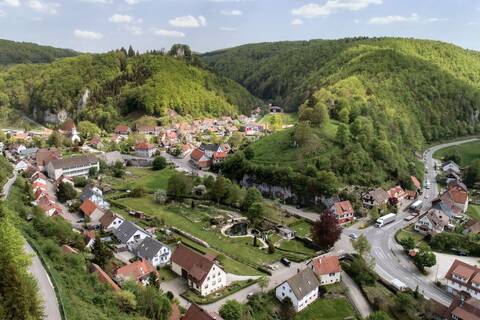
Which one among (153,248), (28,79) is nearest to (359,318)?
(153,248)

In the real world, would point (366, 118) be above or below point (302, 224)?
above

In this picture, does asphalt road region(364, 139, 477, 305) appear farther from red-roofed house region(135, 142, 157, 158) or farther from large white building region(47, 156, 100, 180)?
red-roofed house region(135, 142, 157, 158)

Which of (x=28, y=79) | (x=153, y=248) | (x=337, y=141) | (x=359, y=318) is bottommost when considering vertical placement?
(x=359, y=318)

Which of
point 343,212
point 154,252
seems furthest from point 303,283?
point 343,212

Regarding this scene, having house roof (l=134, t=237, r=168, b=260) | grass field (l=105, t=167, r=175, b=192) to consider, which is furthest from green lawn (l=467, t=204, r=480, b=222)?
grass field (l=105, t=167, r=175, b=192)

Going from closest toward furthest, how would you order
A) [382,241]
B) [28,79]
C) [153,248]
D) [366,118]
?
[153,248] < [382,241] < [366,118] < [28,79]

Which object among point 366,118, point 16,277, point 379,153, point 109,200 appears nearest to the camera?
point 16,277

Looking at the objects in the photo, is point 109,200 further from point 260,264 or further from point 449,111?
point 449,111

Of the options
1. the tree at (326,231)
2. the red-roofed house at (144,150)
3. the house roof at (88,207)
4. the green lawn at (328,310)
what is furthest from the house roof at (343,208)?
the red-roofed house at (144,150)
